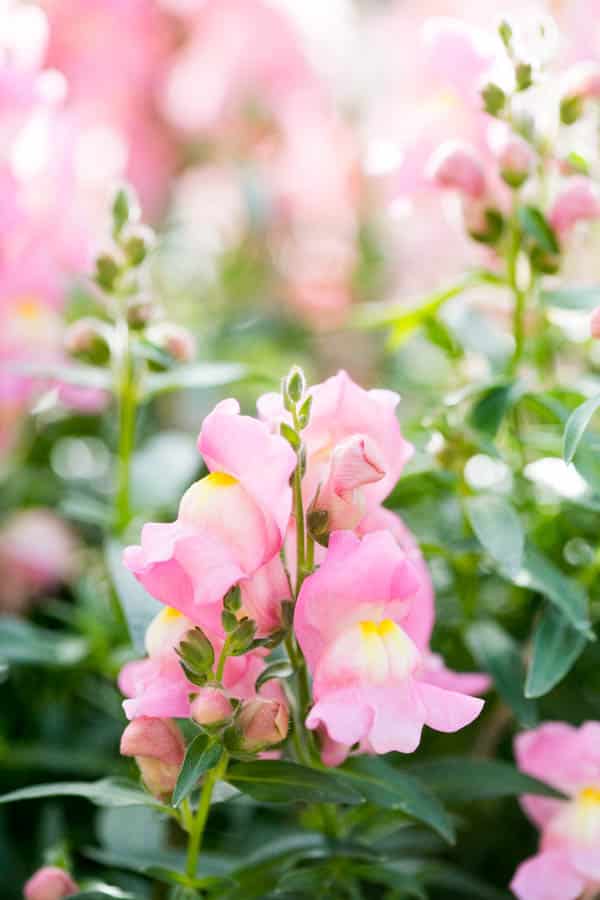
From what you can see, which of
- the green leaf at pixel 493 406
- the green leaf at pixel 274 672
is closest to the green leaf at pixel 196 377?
the green leaf at pixel 493 406

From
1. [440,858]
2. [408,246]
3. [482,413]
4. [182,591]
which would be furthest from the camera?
[408,246]

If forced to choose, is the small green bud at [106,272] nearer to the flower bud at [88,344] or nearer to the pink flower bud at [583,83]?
the flower bud at [88,344]

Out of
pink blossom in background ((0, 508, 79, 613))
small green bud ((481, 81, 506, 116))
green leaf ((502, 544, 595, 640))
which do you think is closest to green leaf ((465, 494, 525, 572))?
green leaf ((502, 544, 595, 640))

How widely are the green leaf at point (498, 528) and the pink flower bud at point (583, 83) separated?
267 millimetres

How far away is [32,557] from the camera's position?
1176mm

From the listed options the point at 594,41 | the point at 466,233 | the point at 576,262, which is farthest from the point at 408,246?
the point at 466,233

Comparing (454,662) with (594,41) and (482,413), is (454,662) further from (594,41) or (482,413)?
(594,41)

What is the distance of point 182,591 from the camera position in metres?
0.58

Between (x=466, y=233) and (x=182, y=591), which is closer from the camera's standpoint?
(x=182, y=591)

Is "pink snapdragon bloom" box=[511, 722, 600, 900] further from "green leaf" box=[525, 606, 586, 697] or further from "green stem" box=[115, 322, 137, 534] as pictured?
"green stem" box=[115, 322, 137, 534]

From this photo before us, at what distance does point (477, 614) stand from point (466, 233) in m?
0.25

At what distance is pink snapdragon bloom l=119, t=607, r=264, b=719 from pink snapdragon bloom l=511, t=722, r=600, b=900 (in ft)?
0.60

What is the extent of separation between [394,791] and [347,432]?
20cm

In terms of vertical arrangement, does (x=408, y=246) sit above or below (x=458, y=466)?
below
